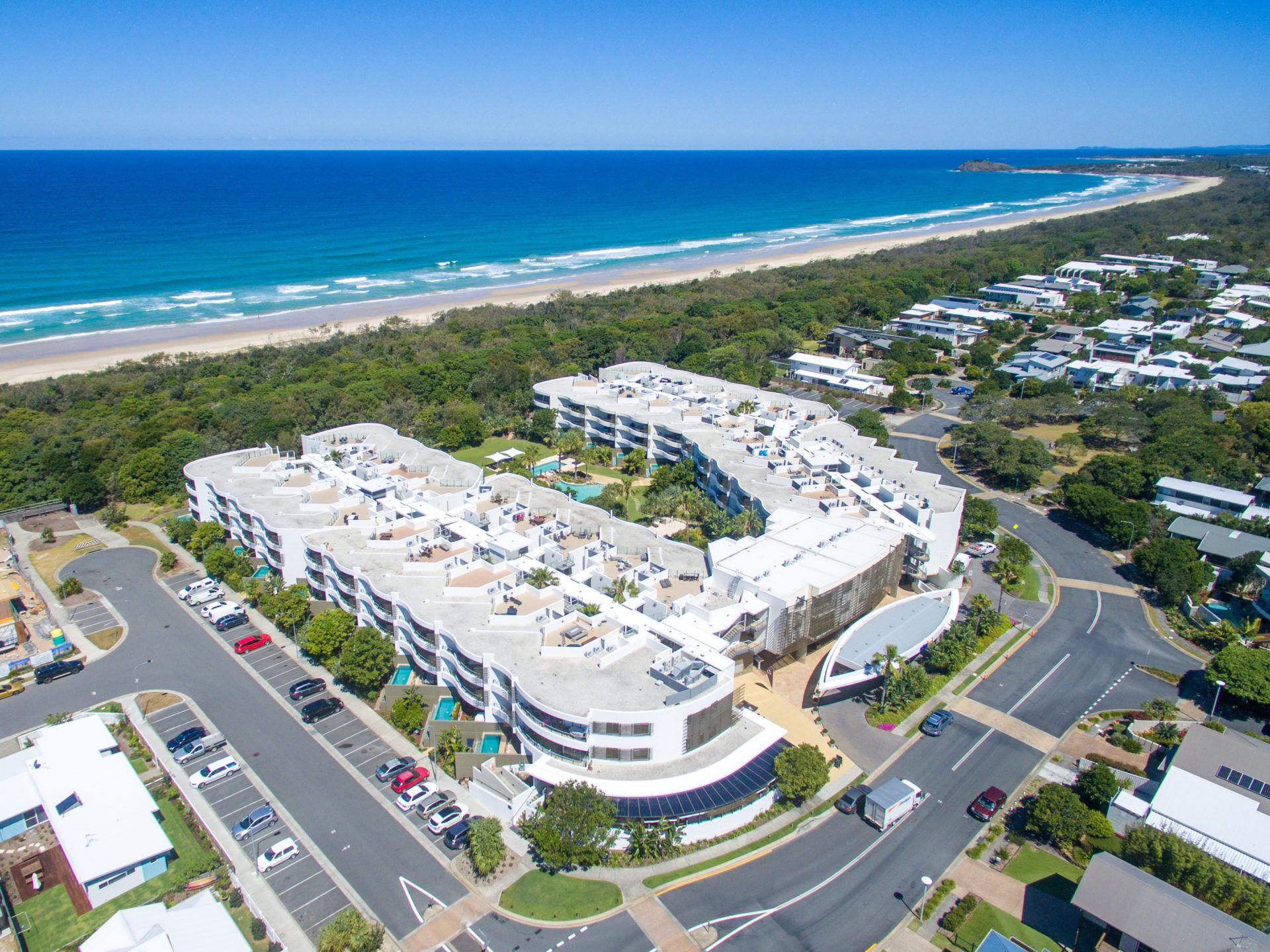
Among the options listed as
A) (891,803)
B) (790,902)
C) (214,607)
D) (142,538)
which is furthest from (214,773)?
(142,538)

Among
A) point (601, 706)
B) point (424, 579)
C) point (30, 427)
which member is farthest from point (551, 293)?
point (601, 706)

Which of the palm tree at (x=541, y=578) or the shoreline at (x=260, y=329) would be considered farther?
the shoreline at (x=260, y=329)

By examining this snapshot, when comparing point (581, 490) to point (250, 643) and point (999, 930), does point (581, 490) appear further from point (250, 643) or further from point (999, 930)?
point (999, 930)

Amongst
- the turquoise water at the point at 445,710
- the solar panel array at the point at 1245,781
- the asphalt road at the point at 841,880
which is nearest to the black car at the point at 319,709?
the turquoise water at the point at 445,710

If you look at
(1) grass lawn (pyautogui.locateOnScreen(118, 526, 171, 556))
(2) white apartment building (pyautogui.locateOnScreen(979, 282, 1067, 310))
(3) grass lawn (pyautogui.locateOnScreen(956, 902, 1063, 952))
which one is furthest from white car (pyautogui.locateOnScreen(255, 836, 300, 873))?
(2) white apartment building (pyautogui.locateOnScreen(979, 282, 1067, 310))

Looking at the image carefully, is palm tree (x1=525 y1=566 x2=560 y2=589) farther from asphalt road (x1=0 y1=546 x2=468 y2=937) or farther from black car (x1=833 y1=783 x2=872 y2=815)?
black car (x1=833 y1=783 x2=872 y2=815)

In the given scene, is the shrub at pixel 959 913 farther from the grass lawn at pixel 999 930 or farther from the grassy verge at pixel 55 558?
the grassy verge at pixel 55 558
